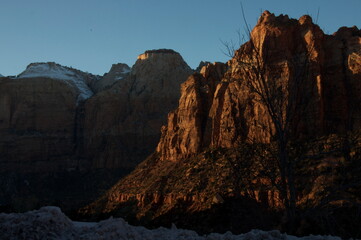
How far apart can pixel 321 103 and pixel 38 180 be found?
7810cm

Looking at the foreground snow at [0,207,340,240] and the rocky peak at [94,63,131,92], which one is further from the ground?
the rocky peak at [94,63,131,92]

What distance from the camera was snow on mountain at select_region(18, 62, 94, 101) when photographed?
126 m

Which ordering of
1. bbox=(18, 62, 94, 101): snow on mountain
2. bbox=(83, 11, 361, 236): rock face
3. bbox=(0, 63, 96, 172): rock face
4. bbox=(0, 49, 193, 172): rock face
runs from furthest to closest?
1. bbox=(18, 62, 94, 101): snow on mountain
2. bbox=(0, 63, 96, 172): rock face
3. bbox=(0, 49, 193, 172): rock face
4. bbox=(83, 11, 361, 236): rock face

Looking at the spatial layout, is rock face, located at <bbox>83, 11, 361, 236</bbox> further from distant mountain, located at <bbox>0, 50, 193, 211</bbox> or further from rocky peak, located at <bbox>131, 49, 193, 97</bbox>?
rocky peak, located at <bbox>131, 49, 193, 97</bbox>

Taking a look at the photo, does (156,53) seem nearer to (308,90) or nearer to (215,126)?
(215,126)

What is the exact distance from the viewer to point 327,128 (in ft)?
141

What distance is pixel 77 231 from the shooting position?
360 inches

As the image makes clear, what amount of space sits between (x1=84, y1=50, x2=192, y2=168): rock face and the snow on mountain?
1446 cm

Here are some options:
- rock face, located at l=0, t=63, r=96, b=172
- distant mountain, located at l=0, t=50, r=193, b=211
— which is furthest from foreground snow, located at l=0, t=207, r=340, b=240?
rock face, located at l=0, t=63, r=96, b=172

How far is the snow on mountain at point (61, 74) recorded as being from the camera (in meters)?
126

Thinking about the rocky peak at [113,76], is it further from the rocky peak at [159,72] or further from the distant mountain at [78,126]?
the rocky peak at [159,72]

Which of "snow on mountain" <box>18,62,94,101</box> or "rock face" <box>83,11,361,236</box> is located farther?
"snow on mountain" <box>18,62,94,101</box>

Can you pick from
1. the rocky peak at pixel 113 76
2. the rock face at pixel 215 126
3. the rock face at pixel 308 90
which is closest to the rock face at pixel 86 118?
the rocky peak at pixel 113 76

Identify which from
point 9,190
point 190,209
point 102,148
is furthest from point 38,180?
point 190,209
